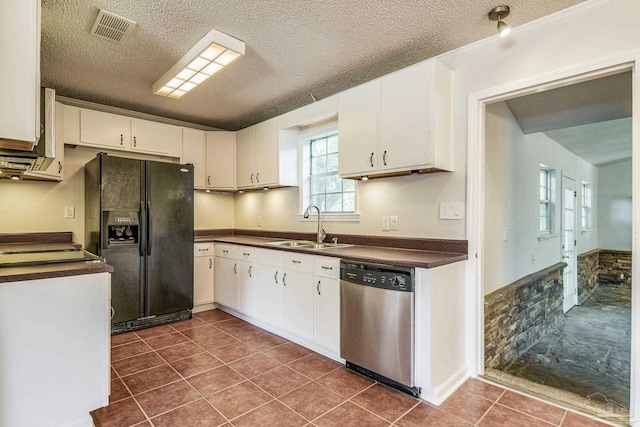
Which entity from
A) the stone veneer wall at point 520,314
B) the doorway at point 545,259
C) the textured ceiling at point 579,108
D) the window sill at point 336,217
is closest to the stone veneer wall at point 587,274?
the doorway at point 545,259

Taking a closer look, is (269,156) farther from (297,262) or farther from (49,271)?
(49,271)

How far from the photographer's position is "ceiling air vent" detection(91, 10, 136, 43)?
6.86 feet

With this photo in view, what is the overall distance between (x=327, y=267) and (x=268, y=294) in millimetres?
906

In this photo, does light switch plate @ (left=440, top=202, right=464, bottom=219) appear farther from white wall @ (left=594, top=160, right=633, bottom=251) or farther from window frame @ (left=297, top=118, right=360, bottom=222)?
white wall @ (left=594, top=160, right=633, bottom=251)

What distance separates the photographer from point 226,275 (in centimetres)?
379

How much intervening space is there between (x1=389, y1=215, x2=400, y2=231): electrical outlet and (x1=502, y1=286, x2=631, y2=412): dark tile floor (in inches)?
62.8

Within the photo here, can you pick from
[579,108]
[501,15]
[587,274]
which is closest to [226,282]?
[501,15]

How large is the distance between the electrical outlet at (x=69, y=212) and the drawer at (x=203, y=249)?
4.13 ft

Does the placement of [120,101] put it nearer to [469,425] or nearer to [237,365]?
[237,365]

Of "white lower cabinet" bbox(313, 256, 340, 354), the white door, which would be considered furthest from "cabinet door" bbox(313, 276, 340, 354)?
the white door

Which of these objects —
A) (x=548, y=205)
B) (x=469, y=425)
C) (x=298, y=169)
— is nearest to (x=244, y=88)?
(x=298, y=169)

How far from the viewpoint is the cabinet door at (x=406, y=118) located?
2.33 meters

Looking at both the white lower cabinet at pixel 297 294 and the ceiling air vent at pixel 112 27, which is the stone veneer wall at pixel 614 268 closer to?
the white lower cabinet at pixel 297 294

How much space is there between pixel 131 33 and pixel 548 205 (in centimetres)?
506
